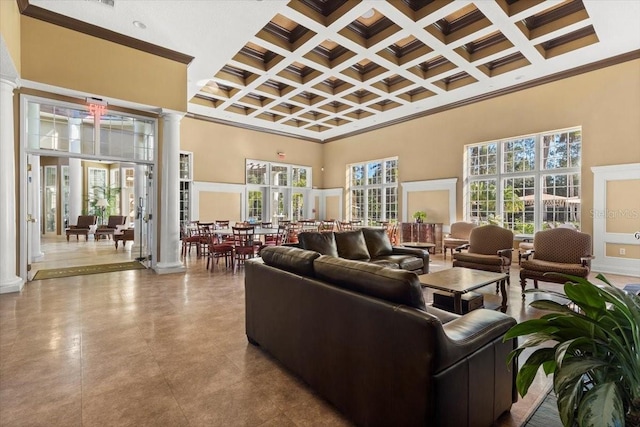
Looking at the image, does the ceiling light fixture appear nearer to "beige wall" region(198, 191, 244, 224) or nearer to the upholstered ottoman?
the upholstered ottoman

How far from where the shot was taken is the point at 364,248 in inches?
203

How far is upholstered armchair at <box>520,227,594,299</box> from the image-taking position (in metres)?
4.19

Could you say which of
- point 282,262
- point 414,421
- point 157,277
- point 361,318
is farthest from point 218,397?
point 157,277

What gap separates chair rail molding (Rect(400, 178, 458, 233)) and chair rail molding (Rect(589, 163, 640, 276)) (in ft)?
9.57

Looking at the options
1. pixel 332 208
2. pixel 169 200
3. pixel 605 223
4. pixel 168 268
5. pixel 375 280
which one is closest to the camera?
pixel 375 280

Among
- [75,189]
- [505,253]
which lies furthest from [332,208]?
[75,189]

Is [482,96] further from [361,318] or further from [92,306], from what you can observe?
[92,306]

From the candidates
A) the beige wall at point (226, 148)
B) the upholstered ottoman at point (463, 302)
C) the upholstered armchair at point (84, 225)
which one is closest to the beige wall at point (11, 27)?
the beige wall at point (226, 148)

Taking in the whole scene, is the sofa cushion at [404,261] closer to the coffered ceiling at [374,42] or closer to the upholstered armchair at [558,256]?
the upholstered armchair at [558,256]

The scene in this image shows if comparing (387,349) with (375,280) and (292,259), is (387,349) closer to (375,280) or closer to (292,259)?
(375,280)

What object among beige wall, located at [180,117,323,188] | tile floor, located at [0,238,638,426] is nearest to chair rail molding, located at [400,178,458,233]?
tile floor, located at [0,238,638,426]

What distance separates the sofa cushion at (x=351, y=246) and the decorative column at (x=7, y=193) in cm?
476

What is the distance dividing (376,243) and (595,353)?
14.2 ft

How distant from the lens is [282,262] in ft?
8.24
